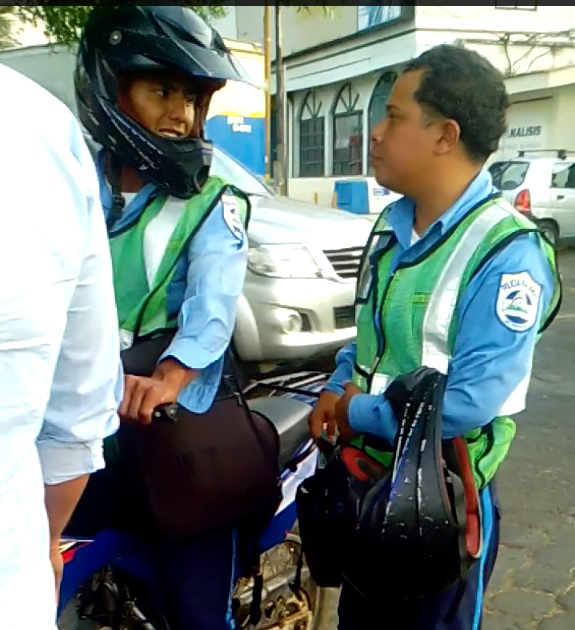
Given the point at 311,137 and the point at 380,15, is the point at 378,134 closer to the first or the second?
the point at 380,15

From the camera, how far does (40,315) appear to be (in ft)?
3.22

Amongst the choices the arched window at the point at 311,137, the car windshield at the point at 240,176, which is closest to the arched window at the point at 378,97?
the arched window at the point at 311,137

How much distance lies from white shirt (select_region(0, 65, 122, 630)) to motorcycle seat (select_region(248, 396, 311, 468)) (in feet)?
3.94

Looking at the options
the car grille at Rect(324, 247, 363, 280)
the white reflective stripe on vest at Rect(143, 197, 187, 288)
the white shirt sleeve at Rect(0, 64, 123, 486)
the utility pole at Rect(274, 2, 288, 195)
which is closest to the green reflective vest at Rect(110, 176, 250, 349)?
the white reflective stripe on vest at Rect(143, 197, 187, 288)

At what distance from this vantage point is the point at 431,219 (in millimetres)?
1897

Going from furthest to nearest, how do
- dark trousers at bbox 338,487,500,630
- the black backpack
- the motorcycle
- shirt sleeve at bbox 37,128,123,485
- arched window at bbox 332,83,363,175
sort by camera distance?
1. arched window at bbox 332,83,363,175
2. the motorcycle
3. dark trousers at bbox 338,487,500,630
4. the black backpack
5. shirt sleeve at bbox 37,128,123,485

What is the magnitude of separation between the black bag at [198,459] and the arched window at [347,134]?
20267 millimetres

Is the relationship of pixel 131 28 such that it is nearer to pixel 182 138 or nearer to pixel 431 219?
pixel 182 138

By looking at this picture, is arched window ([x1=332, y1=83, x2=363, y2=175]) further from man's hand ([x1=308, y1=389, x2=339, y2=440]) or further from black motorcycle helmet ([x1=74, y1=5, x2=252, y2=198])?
man's hand ([x1=308, y1=389, x2=339, y2=440])

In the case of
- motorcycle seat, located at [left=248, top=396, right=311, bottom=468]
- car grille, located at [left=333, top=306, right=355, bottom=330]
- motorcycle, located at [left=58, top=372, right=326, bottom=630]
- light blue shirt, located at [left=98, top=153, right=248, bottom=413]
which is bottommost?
car grille, located at [left=333, top=306, right=355, bottom=330]

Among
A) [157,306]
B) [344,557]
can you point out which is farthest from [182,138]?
[344,557]

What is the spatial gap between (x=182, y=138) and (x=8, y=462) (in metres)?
1.14

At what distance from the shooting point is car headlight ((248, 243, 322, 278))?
5770 millimetres

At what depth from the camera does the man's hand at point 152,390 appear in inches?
68.2
